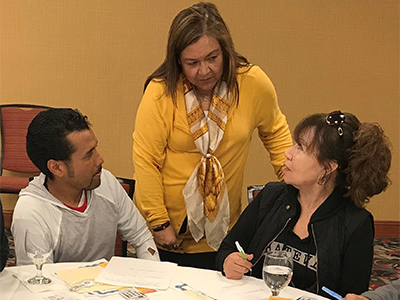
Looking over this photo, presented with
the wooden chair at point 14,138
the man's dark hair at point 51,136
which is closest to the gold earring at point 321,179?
the man's dark hair at point 51,136

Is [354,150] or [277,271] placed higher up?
[354,150]

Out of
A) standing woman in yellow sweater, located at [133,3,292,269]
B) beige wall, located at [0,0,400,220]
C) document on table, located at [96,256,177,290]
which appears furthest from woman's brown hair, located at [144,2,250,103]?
beige wall, located at [0,0,400,220]

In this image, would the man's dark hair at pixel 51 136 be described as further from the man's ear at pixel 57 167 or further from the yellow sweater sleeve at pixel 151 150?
the yellow sweater sleeve at pixel 151 150

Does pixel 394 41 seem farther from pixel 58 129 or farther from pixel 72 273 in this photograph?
pixel 72 273

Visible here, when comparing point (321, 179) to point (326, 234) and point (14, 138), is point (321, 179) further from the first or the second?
point (14, 138)

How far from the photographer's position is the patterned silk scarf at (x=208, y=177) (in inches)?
93.9

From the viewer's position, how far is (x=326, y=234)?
201 centimetres

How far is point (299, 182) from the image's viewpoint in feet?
6.73

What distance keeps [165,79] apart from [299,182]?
2.45ft

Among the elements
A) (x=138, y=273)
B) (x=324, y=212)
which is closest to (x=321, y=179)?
(x=324, y=212)

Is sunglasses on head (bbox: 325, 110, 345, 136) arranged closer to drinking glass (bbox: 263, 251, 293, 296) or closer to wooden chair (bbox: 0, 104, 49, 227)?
drinking glass (bbox: 263, 251, 293, 296)

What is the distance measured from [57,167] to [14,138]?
274 cm

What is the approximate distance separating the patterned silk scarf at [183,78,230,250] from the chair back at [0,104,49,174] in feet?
8.66

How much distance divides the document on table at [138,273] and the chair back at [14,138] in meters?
3.00
